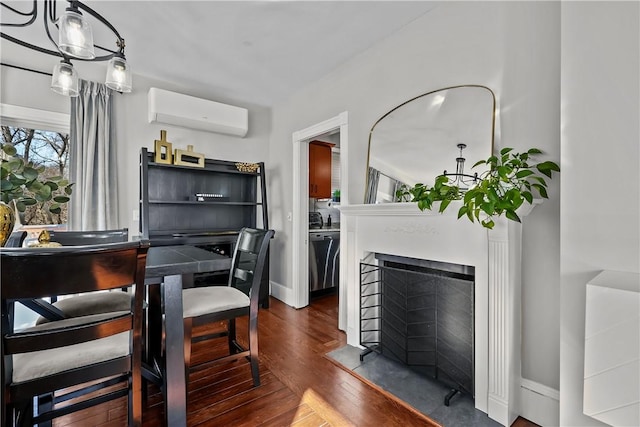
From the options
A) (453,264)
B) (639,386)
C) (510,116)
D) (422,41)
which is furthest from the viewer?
(422,41)

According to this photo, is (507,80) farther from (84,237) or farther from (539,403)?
(84,237)

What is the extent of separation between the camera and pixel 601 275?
1.03 metres

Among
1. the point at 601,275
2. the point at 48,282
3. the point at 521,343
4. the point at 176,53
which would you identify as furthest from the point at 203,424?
the point at 176,53

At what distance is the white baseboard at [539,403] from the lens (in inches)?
59.6

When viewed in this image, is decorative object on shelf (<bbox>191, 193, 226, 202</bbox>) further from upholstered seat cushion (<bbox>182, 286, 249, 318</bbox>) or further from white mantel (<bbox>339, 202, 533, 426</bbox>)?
white mantel (<bbox>339, 202, 533, 426</bbox>)

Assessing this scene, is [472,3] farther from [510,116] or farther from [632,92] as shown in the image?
[632,92]

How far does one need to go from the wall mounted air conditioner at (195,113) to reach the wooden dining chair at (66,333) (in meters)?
2.48

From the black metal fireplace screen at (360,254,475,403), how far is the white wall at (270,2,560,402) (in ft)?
1.08

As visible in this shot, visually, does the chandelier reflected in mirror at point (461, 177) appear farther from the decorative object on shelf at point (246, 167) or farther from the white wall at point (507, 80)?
the decorative object on shelf at point (246, 167)

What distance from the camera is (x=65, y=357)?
1.15 meters

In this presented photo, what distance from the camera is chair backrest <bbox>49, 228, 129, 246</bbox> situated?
6.65 feet

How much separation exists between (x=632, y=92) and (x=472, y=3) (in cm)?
132

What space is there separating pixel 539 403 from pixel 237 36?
10.7 ft

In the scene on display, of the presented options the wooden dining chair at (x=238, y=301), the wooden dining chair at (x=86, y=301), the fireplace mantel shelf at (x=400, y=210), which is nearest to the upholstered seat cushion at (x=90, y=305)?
the wooden dining chair at (x=86, y=301)
